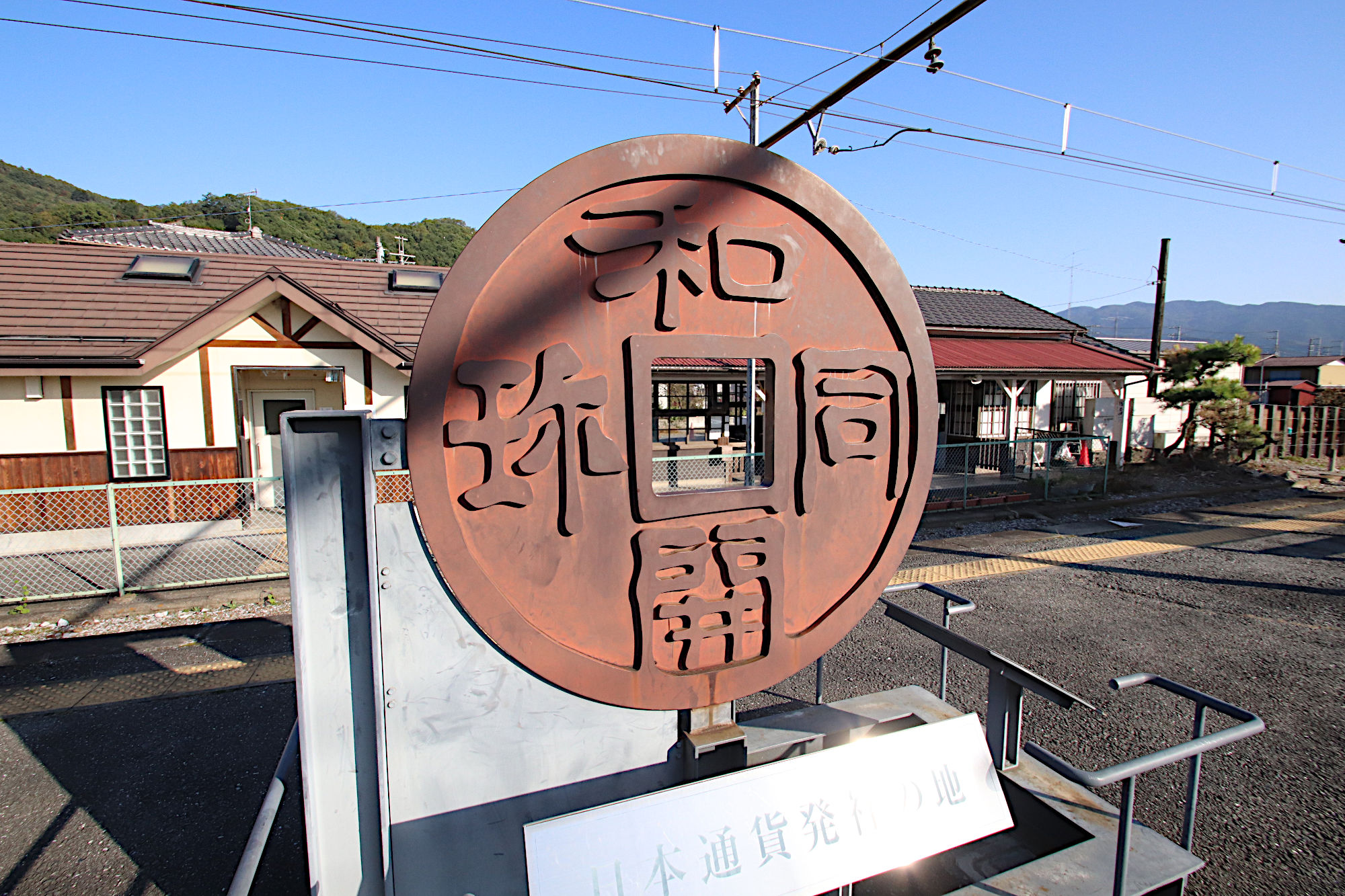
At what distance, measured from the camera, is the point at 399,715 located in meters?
1.72

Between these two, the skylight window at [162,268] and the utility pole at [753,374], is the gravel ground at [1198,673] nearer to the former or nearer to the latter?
the utility pole at [753,374]

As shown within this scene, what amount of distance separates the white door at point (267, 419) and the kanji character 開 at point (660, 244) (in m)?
12.4

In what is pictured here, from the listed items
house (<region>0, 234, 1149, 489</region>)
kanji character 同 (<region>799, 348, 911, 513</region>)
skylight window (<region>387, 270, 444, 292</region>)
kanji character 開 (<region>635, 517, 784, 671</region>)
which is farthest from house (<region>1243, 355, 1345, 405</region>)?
kanji character 開 (<region>635, 517, 784, 671</region>)

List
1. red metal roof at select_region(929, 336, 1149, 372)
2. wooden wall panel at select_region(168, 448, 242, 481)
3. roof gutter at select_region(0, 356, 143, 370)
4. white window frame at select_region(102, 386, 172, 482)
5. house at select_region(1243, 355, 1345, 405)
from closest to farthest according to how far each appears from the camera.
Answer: roof gutter at select_region(0, 356, 143, 370) → white window frame at select_region(102, 386, 172, 482) → wooden wall panel at select_region(168, 448, 242, 481) → red metal roof at select_region(929, 336, 1149, 372) → house at select_region(1243, 355, 1345, 405)

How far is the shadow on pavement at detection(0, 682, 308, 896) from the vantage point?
3207 millimetres

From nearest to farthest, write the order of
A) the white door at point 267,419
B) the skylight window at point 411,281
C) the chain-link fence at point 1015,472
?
1. the white door at point 267,419
2. the chain-link fence at point 1015,472
3. the skylight window at point 411,281

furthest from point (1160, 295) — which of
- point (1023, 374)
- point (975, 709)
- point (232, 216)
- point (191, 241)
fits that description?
point (232, 216)

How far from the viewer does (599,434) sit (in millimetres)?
1645

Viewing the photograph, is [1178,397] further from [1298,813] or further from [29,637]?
[29,637]

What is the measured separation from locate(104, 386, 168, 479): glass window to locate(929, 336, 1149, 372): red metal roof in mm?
14639

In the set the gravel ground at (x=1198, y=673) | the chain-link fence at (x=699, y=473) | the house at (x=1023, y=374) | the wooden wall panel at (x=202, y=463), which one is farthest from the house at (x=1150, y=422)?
the wooden wall panel at (x=202, y=463)

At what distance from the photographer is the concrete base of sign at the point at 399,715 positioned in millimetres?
1669

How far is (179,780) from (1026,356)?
57.7 ft

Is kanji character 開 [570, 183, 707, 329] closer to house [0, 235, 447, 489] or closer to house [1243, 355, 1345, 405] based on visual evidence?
house [0, 235, 447, 489]
